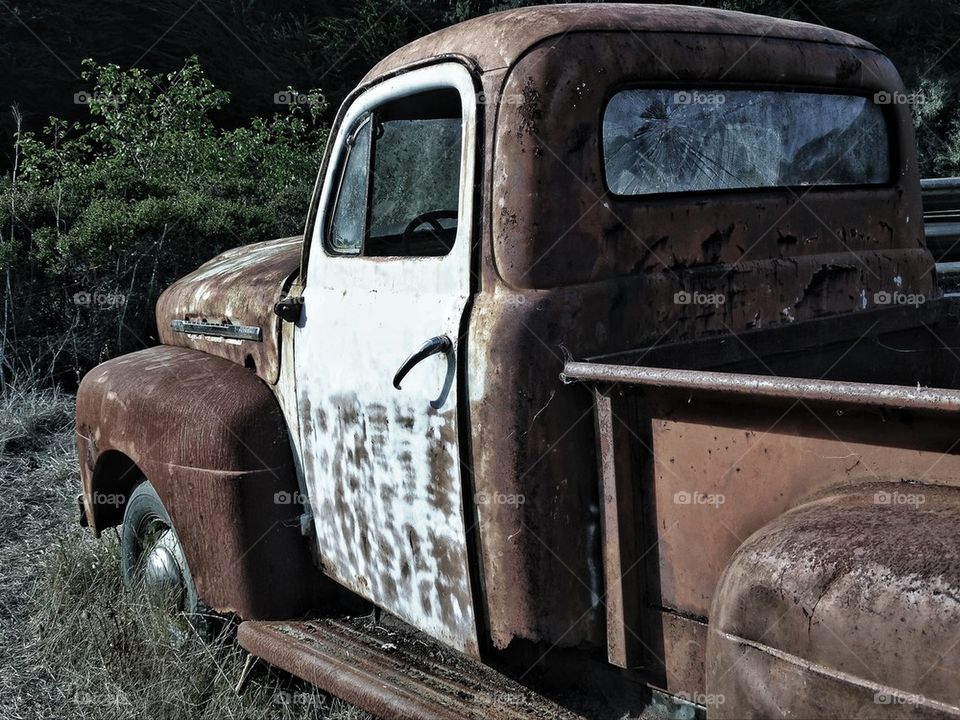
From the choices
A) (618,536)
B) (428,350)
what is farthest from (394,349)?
(618,536)

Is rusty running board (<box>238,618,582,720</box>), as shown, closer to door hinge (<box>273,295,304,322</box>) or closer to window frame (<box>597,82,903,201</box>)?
door hinge (<box>273,295,304,322</box>)

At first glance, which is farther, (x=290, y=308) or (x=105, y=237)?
(x=105, y=237)

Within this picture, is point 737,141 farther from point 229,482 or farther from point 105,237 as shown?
point 105,237

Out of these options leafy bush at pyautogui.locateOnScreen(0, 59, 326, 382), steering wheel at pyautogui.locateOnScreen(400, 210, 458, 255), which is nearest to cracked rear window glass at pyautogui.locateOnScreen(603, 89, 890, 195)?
steering wheel at pyautogui.locateOnScreen(400, 210, 458, 255)

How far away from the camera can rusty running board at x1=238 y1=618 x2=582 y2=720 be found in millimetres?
2342

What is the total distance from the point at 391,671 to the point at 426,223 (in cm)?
117

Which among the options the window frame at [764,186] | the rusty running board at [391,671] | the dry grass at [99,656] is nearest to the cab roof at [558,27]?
the window frame at [764,186]

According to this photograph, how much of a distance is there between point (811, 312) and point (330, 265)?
1.25 metres

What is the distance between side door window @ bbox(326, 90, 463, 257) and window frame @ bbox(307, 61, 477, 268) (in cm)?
2

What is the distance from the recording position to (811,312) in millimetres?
2486

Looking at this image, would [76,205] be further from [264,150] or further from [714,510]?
[714,510]

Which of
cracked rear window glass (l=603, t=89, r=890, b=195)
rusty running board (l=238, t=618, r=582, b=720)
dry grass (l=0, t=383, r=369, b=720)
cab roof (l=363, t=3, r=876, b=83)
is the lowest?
dry grass (l=0, t=383, r=369, b=720)

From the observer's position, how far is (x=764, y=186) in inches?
99.2

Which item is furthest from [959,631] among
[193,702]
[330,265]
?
[193,702]
